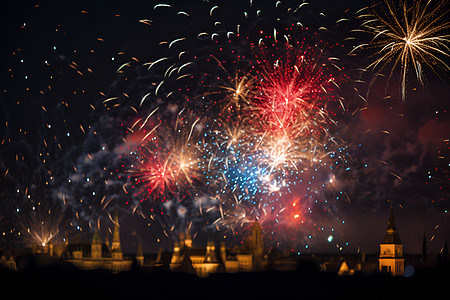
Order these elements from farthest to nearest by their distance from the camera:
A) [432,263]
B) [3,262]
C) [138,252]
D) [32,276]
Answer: [138,252]
[432,263]
[3,262]
[32,276]

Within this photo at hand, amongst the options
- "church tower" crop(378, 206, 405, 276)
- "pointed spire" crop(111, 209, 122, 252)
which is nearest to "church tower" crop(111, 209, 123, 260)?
"pointed spire" crop(111, 209, 122, 252)

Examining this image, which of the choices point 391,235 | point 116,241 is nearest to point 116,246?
point 116,241

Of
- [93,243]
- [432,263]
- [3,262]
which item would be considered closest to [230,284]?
[3,262]

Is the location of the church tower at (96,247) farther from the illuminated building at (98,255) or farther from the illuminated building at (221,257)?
the illuminated building at (221,257)

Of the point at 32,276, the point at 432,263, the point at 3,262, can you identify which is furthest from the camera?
the point at 432,263

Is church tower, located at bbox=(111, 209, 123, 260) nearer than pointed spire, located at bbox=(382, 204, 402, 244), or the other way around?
pointed spire, located at bbox=(382, 204, 402, 244)

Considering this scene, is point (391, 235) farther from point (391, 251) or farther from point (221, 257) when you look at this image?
point (221, 257)

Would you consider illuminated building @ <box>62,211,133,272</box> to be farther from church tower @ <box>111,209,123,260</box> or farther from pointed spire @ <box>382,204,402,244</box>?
pointed spire @ <box>382,204,402,244</box>

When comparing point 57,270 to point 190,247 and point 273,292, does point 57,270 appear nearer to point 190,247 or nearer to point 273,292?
point 273,292

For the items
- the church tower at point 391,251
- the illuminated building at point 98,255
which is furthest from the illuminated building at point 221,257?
the church tower at point 391,251
